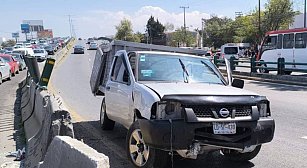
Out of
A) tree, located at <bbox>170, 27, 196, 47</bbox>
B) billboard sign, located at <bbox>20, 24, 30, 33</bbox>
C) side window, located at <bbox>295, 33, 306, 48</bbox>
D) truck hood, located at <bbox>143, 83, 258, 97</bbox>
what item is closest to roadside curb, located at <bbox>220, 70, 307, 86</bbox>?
side window, located at <bbox>295, 33, 306, 48</bbox>

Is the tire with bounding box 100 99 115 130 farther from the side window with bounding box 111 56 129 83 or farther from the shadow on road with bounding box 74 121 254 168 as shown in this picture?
the side window with bounding box 111 56 129 83

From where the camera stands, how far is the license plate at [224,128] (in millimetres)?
5148

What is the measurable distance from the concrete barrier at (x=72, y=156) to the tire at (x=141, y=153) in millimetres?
1441

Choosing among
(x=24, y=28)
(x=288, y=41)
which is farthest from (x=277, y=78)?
(x=24, y=28)

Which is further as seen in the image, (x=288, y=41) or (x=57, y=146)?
(x=288, y=41)

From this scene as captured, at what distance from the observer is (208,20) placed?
143875mm

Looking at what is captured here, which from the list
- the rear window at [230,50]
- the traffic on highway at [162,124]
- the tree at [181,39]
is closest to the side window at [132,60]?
the traffic on highway at [162,124]

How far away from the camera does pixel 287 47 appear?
23938 millimetres

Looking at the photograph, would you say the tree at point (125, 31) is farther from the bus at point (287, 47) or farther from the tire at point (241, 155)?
the tire at point (241, 155)

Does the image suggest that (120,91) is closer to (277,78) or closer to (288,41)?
(277,78)

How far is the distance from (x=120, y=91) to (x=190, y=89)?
68.8 inches

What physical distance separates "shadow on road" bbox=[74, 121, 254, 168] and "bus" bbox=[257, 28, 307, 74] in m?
15.8

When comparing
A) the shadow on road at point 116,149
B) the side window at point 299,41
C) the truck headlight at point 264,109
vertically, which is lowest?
the shadow on road at point 116,149

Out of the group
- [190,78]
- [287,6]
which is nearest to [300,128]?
[190,78]
